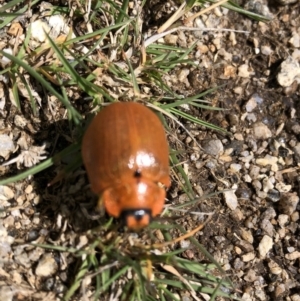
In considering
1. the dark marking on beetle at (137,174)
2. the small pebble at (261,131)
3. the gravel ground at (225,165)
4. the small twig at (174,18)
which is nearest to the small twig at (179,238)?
the gravel ground at (225,165)

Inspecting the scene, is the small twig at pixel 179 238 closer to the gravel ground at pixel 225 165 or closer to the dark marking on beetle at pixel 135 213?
the gravel ground at pixel 225 165

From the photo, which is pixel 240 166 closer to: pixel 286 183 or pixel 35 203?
pixel 286 183

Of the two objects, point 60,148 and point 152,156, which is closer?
point 152,156

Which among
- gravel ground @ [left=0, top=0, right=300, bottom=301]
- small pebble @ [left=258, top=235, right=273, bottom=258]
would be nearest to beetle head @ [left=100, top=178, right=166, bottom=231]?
gravel ground @ [left=0, top=0, right=300, bottom=301]

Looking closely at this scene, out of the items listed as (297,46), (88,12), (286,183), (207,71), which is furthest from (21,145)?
(297,46)

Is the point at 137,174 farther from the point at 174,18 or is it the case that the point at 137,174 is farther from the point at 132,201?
the point at 174,18

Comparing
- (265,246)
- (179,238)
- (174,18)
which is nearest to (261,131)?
(265,246)

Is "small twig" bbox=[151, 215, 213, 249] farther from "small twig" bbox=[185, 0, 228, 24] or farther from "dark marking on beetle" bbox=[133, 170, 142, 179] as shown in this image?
"small twig" bbox=[185, 0, 228, 24]
